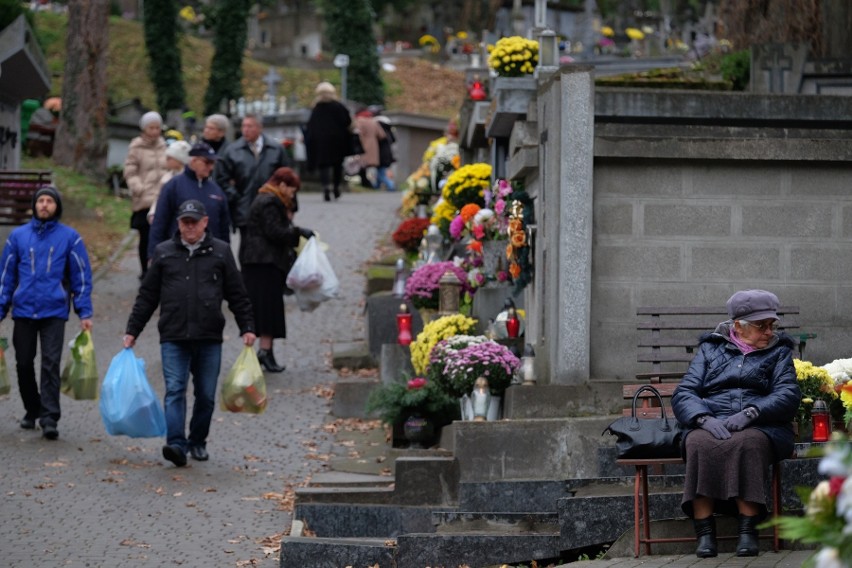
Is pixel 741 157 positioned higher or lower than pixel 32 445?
higher

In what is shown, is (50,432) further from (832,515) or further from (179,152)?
(832,515)

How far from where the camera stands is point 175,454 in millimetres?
11820

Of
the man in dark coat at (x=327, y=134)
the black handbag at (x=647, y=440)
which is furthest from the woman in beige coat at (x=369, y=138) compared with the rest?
the black handbag at (x=647, y=440)

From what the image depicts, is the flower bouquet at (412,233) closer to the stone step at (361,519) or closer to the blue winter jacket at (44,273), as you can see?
the blue winter jacket at (44,273)

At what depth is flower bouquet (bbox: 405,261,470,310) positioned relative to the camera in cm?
1459

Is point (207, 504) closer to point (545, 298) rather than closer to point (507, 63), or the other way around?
point (545, 298)

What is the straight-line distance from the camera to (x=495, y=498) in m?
10.1

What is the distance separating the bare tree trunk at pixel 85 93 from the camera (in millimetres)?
27625

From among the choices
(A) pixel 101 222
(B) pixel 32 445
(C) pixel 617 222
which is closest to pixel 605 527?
(C) pixel 617 222

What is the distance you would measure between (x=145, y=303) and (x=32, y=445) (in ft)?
4.84

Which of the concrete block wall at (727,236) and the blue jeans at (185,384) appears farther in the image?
the blue jeans at (185,384)

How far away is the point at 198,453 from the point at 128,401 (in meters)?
0.83

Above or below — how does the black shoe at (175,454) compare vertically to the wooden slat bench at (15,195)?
below

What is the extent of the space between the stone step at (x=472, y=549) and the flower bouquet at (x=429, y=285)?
5367 mm
